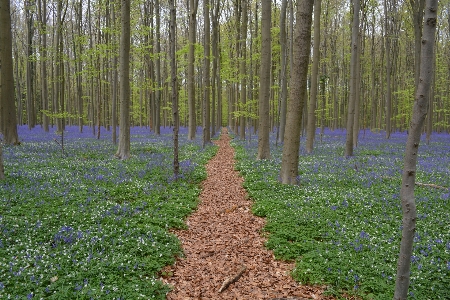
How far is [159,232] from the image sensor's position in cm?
669

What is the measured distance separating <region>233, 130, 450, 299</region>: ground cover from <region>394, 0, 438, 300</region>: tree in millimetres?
1854

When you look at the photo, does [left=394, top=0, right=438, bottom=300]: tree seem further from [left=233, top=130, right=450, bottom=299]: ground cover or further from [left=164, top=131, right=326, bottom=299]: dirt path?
[left=164, top=131, right=326, bottom=299]: dirt path

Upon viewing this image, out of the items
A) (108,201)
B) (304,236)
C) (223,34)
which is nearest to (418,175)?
(304,236)

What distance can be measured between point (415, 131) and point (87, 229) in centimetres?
633

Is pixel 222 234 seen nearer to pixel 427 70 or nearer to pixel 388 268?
pixel 388 268

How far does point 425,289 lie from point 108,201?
7443mm

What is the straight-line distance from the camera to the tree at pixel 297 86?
32.8 feet

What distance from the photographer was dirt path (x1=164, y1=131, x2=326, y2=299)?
5113 mm

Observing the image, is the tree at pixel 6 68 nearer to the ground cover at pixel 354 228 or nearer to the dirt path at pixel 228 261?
the dirt path at pixel 228 261

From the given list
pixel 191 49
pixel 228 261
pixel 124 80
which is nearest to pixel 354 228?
pixel 228 261

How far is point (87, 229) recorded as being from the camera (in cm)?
633

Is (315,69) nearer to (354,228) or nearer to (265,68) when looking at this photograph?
(265,68)

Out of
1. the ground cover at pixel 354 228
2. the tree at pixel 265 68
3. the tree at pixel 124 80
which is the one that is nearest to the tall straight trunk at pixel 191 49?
the tree at pixel 124 80

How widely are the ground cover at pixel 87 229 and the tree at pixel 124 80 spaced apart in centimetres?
296
